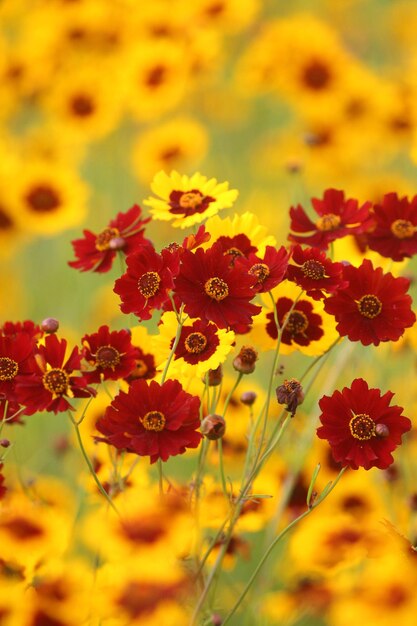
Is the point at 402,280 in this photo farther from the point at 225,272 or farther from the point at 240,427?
the point at 240,427

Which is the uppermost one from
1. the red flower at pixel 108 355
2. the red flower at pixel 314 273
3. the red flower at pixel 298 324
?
the red flower at pixel 314 273

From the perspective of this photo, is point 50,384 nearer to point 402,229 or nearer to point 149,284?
point 149,284

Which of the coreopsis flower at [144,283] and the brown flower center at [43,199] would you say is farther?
the brown flower center at [43,199]

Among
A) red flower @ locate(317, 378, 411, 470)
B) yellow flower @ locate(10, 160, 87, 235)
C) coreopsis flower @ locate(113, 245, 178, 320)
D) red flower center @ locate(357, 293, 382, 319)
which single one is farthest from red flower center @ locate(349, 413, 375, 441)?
yellow flower @ locate(10, 160, 87, 235)

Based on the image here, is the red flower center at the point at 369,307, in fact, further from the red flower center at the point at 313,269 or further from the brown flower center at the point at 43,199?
the brown flower center at the point at 43,199

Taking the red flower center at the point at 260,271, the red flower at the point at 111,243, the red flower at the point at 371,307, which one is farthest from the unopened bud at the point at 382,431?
the red flower at the point at 111,243

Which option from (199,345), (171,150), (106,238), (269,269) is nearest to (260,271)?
(269,269)

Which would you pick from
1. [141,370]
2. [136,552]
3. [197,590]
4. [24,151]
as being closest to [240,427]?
[141,370]
